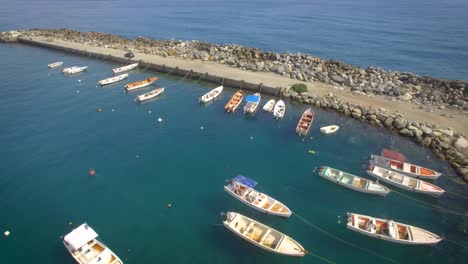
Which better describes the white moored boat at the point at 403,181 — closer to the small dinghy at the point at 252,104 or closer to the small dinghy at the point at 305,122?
the small dinghy at the point at 305,122

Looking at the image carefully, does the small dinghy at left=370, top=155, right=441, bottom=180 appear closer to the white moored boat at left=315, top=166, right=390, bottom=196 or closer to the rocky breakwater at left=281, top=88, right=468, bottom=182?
the rocky breakwater at left=281, top=88, right=468, bottom=182

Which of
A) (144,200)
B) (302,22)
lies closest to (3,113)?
(144,200)

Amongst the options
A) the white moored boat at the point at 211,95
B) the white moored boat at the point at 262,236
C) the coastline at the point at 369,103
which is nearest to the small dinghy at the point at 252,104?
the coastline at the point at 369,103

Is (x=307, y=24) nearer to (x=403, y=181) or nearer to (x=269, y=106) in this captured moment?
(x=269, y=106)

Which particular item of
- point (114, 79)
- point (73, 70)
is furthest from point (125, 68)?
point (73, 70)

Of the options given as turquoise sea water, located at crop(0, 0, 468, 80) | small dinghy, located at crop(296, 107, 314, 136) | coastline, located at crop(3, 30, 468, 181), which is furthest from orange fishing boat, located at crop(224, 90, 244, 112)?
turquoise sea water, located at crop(0, 0, 468, 80)

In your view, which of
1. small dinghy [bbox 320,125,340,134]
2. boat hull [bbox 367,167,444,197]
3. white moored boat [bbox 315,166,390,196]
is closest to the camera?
boat hull [bbox 367,167,444,197]
